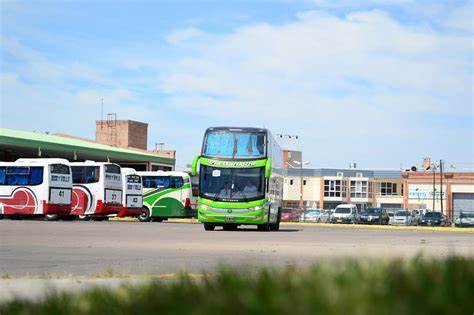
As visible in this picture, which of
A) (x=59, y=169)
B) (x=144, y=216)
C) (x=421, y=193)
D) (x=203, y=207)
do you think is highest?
(x=421, y=193)

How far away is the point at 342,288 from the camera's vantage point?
480 cm

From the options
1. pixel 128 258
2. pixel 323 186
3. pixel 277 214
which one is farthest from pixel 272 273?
pixel 323 186

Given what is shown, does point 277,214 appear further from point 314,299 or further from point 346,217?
point 314,299

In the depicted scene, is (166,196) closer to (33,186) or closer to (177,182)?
(177,182)

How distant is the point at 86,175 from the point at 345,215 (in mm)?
27431

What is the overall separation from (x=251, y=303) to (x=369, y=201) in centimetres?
13098

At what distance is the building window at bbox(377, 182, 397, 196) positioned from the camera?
440 ft

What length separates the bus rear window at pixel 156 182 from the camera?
54.8m

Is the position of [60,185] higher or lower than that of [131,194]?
higher

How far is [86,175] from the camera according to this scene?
49.5 m

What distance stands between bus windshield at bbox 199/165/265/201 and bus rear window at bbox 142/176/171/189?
20.5 meters

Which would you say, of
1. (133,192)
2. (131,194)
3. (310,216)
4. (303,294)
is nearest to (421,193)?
(310,216)

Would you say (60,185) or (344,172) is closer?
(60,185)

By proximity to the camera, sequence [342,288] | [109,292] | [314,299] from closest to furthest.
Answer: [314,299] → [342,288] → [109,292]
